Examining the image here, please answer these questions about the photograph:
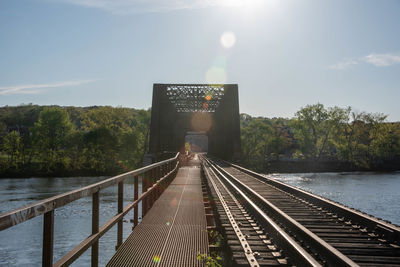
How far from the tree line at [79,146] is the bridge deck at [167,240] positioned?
5676 centimetres

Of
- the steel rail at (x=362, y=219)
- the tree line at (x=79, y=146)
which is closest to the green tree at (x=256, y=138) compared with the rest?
the tree line at (x=79, y=146)

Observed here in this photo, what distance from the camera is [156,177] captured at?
10555 mm

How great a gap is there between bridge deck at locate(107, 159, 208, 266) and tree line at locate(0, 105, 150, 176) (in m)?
56.8

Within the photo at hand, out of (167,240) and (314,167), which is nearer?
(167,240)

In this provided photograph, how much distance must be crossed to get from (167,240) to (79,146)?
78636 millimetres

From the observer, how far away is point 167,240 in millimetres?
5359

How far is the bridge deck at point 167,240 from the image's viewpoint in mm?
4383

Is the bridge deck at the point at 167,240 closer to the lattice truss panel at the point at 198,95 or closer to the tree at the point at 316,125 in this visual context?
the lattice truss panel at the point at 198,95

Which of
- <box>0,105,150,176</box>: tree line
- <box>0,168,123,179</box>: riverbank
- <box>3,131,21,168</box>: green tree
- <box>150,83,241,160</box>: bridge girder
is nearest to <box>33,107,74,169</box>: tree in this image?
<box>0,105,150,176</box>: tree line

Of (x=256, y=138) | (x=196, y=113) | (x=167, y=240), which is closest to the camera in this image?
(x=167, y=240)

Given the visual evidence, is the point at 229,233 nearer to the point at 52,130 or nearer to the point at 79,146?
the point at 52,130

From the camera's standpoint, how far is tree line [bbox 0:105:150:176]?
2440 inches

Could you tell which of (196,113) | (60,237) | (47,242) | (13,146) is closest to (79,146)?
(13,146)

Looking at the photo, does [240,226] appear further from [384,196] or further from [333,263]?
[384,196]
